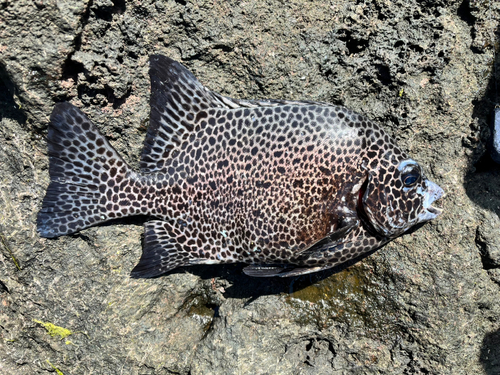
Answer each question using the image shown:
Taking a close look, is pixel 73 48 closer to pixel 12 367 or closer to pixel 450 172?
pixel 12 367

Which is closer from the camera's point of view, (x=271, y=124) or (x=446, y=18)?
(x=271, y=124)

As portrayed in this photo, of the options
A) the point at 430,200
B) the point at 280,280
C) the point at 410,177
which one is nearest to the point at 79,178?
the point at 280,280

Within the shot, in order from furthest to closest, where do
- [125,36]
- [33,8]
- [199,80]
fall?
[199,80]
[125,36]
[33,8]

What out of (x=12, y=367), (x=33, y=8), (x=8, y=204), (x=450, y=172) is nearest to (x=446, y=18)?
(x=450, y=172)

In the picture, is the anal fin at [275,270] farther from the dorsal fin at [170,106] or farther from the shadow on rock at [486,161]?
the shadow on rock at [486,161]

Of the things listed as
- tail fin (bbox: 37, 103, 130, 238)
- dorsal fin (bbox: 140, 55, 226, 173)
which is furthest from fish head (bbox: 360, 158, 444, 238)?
tail fin (bbox: 37, 103, 130, 238)

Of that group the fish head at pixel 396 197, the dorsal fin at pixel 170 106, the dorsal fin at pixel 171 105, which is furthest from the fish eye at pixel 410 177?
the dorsal fin at pixel 170 106

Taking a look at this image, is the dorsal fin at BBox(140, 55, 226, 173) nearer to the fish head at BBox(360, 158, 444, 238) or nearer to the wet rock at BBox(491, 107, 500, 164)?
the fish head at BBox(360, 158, 444, 238)
